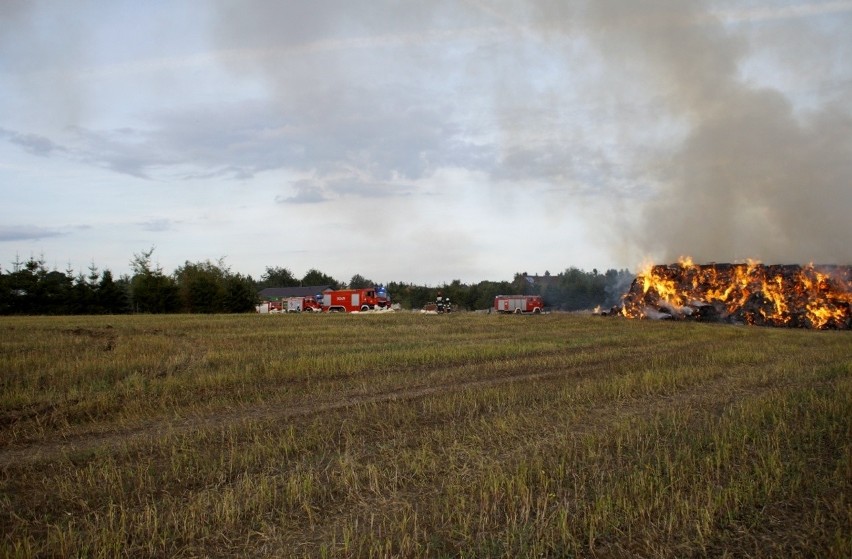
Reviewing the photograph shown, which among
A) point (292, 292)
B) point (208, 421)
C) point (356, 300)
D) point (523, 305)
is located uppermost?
point (292, 292)

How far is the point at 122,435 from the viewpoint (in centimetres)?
1016

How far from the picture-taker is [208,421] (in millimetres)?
11102

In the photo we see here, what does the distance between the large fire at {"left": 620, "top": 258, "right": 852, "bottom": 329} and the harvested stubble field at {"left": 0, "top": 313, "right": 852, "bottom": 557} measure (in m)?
27.6

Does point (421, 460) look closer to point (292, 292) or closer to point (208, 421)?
point (208, 421)

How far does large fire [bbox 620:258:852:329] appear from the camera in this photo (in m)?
39.7

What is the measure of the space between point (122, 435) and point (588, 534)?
8.24m

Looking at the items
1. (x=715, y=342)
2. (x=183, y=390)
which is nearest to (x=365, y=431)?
(x=183, y=390)

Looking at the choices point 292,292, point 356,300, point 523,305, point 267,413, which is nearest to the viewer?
point 267,413

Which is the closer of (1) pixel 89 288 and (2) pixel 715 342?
(2) pixel 715 342

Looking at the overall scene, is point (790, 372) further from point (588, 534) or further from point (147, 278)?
point (147, 278)

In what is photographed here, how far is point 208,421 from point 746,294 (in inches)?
1675

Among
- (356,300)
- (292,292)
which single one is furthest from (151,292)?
(292,292)

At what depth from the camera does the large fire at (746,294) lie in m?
39.7

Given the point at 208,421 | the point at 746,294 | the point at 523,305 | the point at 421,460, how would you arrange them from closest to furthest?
the point at 421,460
the point at 208,421
the point at 746,294
the point at 523,305
